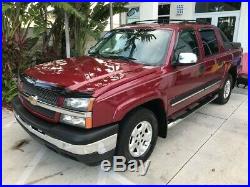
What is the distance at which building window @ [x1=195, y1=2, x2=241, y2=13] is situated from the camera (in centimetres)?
1300

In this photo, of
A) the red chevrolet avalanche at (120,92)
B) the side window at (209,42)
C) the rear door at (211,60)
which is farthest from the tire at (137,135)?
the side window at (209,42)

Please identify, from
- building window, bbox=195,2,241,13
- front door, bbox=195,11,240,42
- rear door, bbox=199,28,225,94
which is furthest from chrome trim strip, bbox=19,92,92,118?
building window, bbox=195,2,241,13

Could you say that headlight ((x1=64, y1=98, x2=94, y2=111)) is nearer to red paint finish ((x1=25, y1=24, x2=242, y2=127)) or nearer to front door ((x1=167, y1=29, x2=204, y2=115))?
red paint finish ((x1=25, y1=24, x2=242, y2=127))

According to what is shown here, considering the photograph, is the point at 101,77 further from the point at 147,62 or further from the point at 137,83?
the point at 147,62

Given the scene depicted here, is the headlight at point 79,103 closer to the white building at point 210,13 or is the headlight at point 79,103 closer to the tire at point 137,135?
the tire at point 137,135

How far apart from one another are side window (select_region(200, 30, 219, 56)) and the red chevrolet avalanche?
0.02m

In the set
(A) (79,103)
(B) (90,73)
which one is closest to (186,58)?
(B) (90,73)

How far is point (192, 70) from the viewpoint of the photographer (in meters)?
4.47

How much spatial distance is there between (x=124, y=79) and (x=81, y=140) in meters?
0.93

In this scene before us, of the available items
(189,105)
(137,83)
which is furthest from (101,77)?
(189,105)

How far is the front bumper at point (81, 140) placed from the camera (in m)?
2.97

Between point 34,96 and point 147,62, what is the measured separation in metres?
1.68

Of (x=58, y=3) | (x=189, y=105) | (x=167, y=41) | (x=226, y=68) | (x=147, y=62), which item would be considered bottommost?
(x=189, y=105)

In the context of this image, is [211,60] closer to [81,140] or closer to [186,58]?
[186,58]
